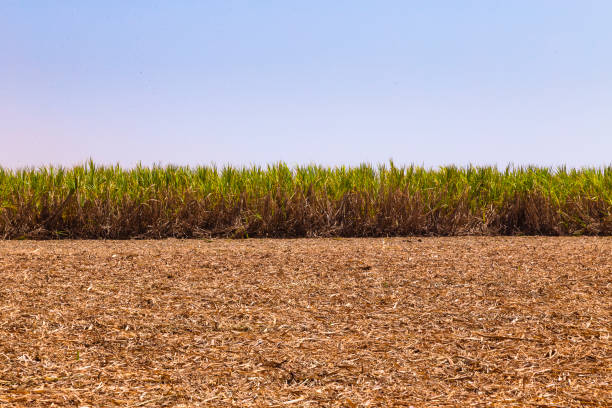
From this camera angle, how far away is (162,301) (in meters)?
5.10

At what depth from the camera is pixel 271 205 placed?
9352 mm

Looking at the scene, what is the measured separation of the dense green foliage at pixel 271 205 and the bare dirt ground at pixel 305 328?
2382 millimetres

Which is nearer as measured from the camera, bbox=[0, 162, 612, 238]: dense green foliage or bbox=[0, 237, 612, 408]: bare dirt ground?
bbox=[0, 237, 612, 408]: bare dirt ground

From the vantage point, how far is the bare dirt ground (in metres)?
3.52

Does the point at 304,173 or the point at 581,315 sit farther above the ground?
the point at 304,173

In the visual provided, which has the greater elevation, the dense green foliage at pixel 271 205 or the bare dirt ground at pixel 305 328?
the dense green foliage at pixel 271 205

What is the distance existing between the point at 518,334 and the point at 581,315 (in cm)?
80

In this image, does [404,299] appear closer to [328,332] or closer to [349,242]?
[328,332]

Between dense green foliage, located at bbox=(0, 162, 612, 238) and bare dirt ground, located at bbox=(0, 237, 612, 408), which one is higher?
dense green foliage, located at bbox=(0, 162, 612, 238)

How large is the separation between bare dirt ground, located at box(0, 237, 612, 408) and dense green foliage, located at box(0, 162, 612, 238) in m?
2.38

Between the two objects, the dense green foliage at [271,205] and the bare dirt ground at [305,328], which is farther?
the dense green foliage at [271,205]

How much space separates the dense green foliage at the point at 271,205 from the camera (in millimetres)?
9484

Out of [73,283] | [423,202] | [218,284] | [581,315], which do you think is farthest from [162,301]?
[423,202]

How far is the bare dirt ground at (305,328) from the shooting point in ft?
11.5
